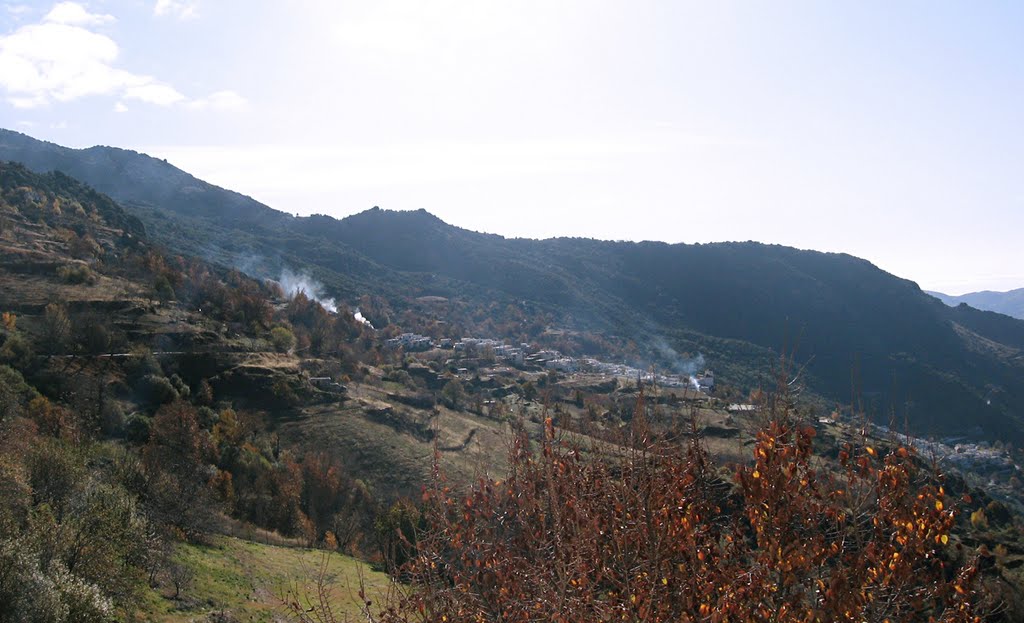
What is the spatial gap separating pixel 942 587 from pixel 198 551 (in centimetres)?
2342

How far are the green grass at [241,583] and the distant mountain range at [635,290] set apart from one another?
58118 millimetres

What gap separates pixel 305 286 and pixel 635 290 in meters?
61.2

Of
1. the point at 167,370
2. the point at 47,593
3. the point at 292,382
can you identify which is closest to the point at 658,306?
the point at 292,382

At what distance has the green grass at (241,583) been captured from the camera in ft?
54.0

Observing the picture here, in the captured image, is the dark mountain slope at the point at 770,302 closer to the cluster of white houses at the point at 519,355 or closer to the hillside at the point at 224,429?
the hillside at the point at 224,429

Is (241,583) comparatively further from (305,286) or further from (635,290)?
(635,290)

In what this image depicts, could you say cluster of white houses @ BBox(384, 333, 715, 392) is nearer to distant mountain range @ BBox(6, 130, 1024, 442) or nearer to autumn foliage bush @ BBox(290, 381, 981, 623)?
distant mountain range @ BBox(6, 130, 1024, 442)

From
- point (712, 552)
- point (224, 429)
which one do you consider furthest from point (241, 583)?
point (712, 552)

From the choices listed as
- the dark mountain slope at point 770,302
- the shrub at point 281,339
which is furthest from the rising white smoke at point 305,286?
the shrub at point 281,339

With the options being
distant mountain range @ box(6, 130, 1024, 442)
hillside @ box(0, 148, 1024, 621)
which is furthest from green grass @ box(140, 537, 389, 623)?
distant mountain range @ box(6, 130, 1024, 442)

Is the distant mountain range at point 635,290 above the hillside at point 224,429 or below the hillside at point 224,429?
above

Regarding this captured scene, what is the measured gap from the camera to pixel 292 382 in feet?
152

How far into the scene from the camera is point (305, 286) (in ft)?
354

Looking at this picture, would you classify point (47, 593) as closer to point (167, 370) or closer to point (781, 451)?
point (781, 451)
